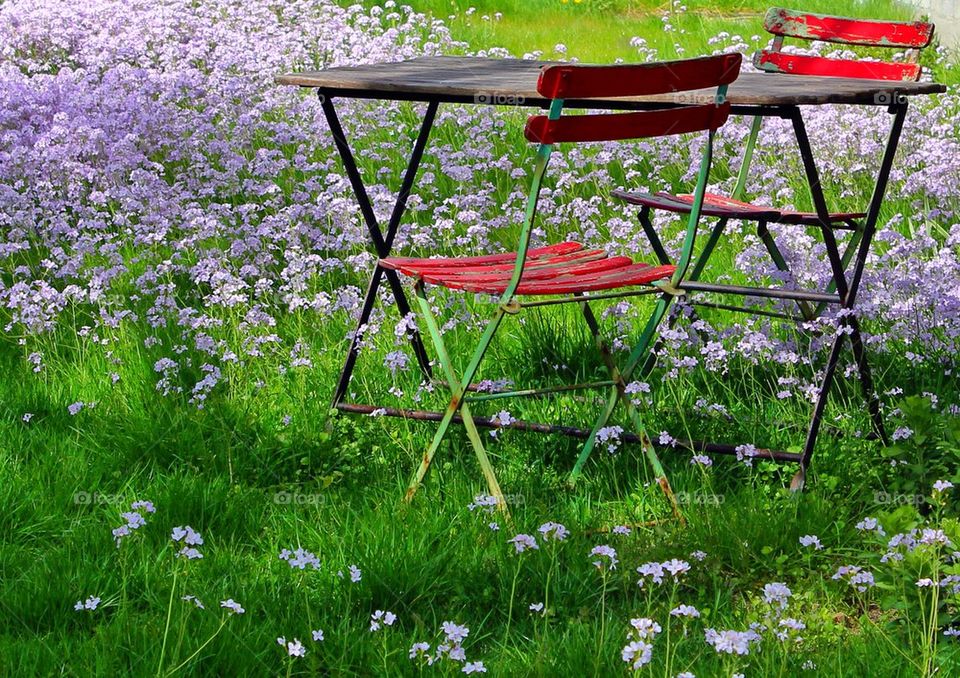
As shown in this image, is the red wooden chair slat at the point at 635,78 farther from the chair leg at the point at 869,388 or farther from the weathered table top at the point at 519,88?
the chair leg at the point at 869,388

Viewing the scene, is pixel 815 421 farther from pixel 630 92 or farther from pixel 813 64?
Answer: pixel 813 64

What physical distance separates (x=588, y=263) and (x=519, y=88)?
61 cm

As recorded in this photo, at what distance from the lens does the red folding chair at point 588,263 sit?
310cm

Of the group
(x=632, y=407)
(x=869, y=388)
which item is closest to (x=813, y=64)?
(x=869, y=388)

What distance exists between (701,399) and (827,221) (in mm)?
645

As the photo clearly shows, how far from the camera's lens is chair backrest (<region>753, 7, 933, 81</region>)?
14.1 ft

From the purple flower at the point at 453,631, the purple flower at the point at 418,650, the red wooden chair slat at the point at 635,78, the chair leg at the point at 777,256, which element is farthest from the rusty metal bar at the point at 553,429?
the purple flower at the point at 453,631

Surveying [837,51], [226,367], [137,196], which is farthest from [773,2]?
[226,367]

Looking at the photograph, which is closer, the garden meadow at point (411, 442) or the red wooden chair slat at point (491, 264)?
the garden meadow at point (411, 442)

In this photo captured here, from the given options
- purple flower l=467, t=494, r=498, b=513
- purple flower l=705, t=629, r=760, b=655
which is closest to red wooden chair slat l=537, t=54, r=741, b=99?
purple flower l=467, t=494, r=498, b=513

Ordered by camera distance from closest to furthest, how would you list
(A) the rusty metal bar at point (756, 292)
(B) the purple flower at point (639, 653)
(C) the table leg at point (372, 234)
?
1. (B) the purple flower at point (639, 653)
2. (A) the rusty metal bar at point (756, 292)
3. (C) the table leg at point (372, 234)

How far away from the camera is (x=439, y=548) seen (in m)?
3.10

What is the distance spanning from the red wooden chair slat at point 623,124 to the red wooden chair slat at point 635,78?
0.07 m

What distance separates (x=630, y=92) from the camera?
3.13m
